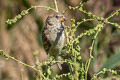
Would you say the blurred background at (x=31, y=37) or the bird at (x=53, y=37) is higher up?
the blurred background at (x=31, y=37)

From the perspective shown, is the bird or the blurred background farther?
the blurred background

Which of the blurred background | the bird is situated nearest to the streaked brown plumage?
the bird

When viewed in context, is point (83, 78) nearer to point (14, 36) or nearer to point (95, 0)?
point (95, 0)

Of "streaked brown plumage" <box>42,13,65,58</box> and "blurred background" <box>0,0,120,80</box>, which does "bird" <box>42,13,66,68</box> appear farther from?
"blurred background" <box>0,0,120,80</box>

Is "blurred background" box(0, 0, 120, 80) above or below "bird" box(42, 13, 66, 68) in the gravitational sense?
above

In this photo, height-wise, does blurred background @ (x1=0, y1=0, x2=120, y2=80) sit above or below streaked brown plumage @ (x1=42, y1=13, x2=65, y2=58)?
above

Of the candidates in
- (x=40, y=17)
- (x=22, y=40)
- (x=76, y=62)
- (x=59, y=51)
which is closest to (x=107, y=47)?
(x=40, y=17)

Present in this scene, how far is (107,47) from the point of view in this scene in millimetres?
4379

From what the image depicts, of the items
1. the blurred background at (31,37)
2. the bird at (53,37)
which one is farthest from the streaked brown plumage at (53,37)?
the blurred background at (31,37)

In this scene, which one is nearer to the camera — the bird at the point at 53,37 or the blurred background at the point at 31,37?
the bird at the point at 53,37

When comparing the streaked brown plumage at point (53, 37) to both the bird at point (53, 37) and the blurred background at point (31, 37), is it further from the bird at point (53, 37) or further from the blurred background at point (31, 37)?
the blurred background at point (31, 37)

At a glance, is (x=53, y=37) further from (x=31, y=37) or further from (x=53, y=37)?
(x=31, y=37)

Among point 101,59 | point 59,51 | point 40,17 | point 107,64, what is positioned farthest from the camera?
point 40,17

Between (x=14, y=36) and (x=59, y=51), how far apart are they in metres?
2.63
